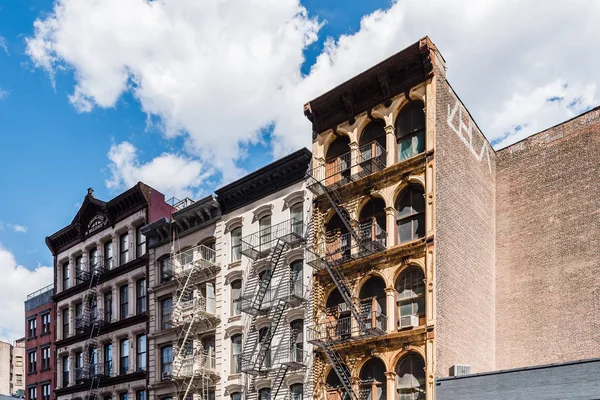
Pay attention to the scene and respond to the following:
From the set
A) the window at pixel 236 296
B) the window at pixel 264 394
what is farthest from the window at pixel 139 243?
the window at pixel 264 394

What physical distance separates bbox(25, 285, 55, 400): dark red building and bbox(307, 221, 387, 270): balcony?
28.3m

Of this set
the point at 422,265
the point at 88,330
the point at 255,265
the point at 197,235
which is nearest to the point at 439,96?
the point at 422,265

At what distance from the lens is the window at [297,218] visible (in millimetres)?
33237

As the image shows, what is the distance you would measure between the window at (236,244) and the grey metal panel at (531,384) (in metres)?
14.4

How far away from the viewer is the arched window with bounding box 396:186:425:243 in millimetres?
28547

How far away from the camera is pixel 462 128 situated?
102ft

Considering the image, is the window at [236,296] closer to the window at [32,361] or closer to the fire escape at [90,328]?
the fire escape at [90,328]

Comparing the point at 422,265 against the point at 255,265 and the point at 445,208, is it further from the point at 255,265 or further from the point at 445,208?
the point at 255,265

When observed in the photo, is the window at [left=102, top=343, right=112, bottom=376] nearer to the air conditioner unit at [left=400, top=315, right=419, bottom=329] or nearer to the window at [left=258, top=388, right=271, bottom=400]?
the window at [left=258, top=388, right=271, bottom=400]

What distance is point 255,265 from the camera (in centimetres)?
3453

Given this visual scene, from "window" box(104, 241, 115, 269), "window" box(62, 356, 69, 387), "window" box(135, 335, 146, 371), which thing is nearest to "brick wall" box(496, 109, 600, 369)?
"window" box(135, 335, 146, 371)

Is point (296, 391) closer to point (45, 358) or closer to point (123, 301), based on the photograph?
point (123, 301)

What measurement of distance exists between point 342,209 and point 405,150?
4.22 m

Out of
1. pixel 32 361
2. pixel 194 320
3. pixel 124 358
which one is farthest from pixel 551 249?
pixel 32 361
